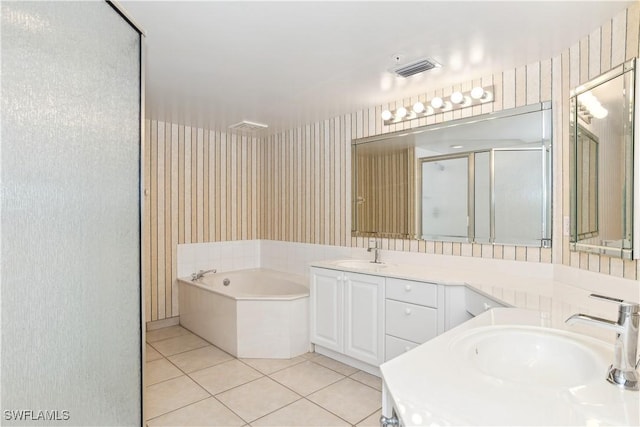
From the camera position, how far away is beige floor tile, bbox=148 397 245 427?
2105 mm

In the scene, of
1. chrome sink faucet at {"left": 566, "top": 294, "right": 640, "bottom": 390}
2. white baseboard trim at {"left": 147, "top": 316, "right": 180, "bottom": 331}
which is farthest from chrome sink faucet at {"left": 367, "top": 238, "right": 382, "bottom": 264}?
white baseboard trim at {"left": 147, "top": 316, "right": 180, "bottom": 331}

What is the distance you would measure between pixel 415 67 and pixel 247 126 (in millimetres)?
2149

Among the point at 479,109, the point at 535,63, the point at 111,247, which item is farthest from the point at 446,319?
the point at 111,247

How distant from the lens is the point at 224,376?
2.72 meters

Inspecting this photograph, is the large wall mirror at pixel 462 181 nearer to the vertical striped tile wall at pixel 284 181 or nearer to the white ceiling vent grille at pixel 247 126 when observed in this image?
the vertical striped tile wall at pixel 284 181

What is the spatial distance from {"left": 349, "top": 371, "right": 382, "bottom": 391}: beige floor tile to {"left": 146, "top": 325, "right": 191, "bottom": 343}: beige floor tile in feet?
6.55

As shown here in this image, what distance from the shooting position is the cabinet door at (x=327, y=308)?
9.59 ft

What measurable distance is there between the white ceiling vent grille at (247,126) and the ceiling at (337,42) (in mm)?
730

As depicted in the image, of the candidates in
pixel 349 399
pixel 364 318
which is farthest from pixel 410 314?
pixel 349 399

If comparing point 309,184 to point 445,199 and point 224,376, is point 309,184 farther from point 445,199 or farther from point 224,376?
point 224,376

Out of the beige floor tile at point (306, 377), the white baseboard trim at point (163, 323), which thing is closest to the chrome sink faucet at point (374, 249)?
the beige floor tile at point (306, 377)

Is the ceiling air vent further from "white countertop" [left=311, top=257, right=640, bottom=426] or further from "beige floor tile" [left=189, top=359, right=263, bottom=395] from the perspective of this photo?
"beige floor tile" [left=189, top=359, right=263, bottom=395]

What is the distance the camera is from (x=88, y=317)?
121 centimetres

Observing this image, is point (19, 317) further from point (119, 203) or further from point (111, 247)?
point (119, 203)
